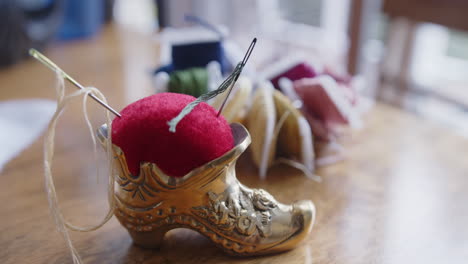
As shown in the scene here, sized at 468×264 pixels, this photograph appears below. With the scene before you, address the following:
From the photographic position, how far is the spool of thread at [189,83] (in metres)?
0.67

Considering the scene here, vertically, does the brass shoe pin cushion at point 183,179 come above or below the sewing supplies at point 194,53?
below

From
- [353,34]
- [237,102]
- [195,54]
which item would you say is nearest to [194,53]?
[195,54]

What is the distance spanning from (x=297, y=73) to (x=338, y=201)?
0.70 feet

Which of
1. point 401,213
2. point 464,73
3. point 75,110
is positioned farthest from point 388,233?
point 464,73

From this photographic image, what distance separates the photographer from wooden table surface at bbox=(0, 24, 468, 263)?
20.2 inches

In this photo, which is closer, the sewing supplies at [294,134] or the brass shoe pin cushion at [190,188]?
the brass shoe pin cushion at [190,188]

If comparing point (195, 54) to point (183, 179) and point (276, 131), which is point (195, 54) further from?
point (183, 179)

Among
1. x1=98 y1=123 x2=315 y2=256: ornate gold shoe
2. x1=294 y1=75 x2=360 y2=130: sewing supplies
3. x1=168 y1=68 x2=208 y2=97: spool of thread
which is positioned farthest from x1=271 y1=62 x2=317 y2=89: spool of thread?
x1=98 y1=123 x2=315 y2=256: ornate gold shoe

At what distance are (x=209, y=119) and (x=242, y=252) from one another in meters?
0.15

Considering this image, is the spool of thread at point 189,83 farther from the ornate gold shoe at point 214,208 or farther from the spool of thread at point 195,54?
the ornate gold shoe at point 214,208

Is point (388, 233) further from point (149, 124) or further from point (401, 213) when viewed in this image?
point (149, 124)

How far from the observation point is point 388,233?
1.80 ft

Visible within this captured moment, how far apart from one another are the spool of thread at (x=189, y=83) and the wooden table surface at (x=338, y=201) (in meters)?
0.13

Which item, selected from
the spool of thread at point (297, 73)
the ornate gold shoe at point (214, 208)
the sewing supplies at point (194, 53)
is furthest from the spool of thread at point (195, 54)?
the ornate gold shoe at point (214, 208)
